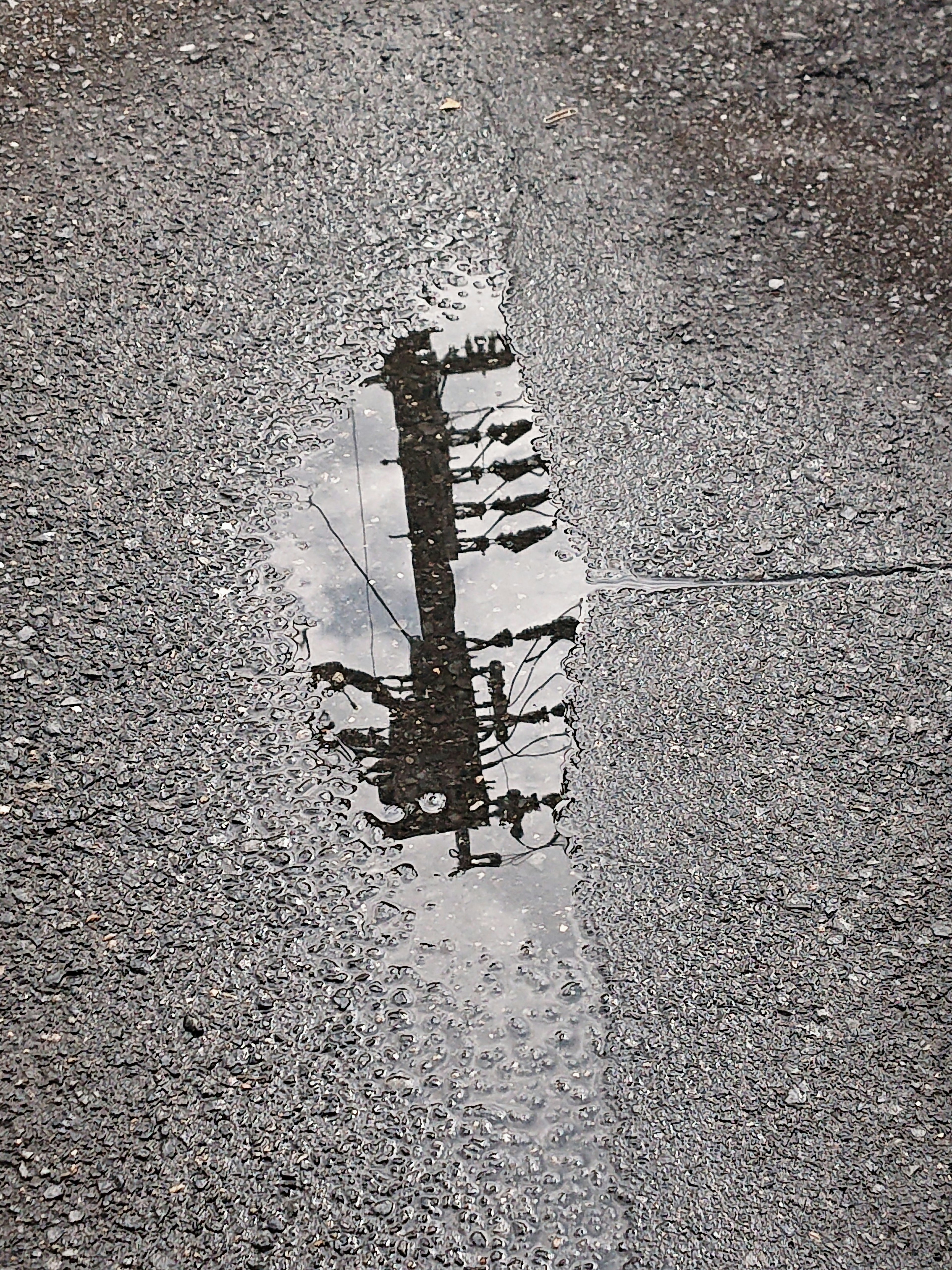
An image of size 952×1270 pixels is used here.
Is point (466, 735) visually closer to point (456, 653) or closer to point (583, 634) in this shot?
point (456, 653)

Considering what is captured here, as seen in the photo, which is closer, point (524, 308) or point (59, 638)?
point (59, 638)

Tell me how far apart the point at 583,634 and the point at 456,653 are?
12.6 inches

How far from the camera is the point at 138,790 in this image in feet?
9.46

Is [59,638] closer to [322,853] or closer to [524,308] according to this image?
[322,853]

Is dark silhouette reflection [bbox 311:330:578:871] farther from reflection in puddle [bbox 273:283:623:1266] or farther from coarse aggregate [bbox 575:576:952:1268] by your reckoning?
coarse aggregate [bbox 575:576:952:1268]

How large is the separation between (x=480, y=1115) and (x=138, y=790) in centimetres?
107

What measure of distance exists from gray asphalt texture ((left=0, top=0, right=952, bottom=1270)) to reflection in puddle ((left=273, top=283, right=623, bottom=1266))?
56 mm

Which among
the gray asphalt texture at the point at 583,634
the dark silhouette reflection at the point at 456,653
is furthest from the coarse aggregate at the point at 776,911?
the dark silhouette reflection at the point at 456,653

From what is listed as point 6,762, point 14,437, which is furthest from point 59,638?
point 14,437

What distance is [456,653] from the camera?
3.12 meters

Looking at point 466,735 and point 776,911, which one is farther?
point 466,735

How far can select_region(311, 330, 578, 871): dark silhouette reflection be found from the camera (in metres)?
2.88

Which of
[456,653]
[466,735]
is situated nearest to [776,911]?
[466,735]

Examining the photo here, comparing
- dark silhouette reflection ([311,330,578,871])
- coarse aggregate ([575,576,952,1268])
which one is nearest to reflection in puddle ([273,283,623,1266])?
dark silhouette reflection ([311,330,578,871])
